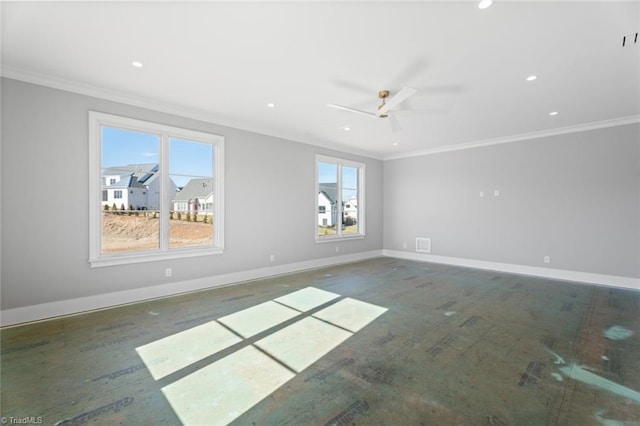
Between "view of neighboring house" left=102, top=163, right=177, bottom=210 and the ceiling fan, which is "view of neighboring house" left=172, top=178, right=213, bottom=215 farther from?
the ceiling fan

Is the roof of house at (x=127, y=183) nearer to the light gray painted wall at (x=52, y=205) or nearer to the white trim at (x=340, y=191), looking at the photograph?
the light gray painted wall at (x=52, y=205)

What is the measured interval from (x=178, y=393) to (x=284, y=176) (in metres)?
4.39

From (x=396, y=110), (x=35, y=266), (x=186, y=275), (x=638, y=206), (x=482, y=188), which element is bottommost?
(x=186, y=275)

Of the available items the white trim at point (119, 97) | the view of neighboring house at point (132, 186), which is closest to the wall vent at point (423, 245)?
the white trim at point (119, 97)

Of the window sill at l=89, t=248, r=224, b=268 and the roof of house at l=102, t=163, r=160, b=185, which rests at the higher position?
the roof of house at l=102, t=163, r=160, b=185

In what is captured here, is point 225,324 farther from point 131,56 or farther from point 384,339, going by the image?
point 131,56

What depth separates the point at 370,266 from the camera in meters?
6.58

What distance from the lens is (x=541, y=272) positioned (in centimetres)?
568

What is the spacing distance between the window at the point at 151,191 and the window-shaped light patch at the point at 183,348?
1.71 meters

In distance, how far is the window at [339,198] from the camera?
6895 mm

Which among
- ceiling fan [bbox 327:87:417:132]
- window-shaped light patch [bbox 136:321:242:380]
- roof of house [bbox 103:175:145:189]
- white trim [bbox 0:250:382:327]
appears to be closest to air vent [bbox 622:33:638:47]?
ceiling fan [bbox 327:87:417:132]

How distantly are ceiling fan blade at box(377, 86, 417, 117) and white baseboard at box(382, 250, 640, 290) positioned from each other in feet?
15.3

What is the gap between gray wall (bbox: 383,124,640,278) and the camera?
494 centimetres

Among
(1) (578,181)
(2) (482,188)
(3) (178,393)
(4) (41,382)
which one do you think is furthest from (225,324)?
(1) (578,181)
